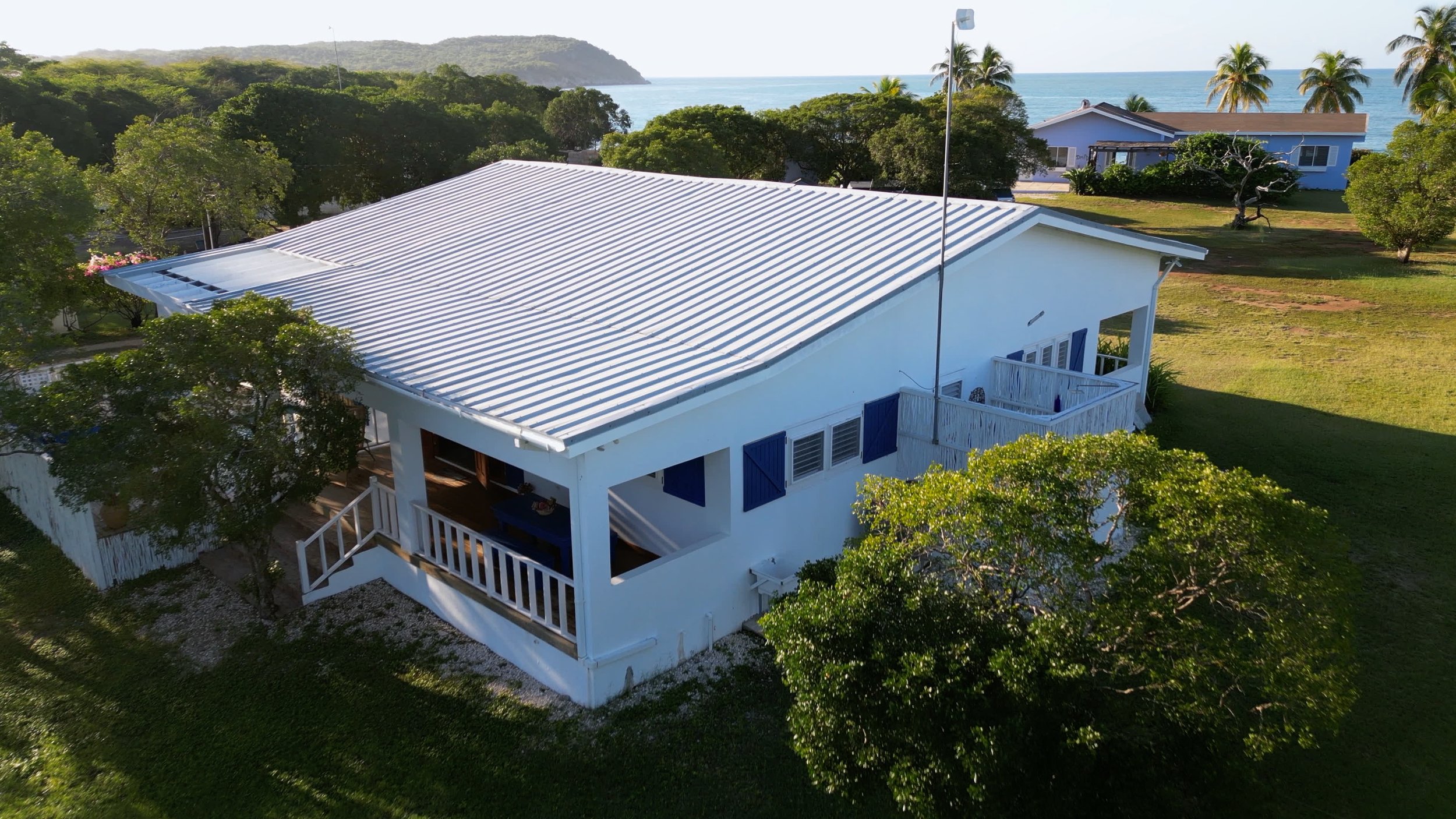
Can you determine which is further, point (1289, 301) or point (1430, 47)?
point (1430, 47)

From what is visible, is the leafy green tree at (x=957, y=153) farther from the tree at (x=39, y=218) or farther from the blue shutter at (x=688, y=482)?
the blue shutter at (x=688, y=482)

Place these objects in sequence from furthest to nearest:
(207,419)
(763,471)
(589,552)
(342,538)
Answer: (342,538) → (763,471) → (207,419) → (589,552)

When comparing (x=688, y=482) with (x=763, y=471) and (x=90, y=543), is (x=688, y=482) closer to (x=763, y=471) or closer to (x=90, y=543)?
(x=763, y=471)

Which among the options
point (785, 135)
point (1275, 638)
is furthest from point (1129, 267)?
point (785, 135)

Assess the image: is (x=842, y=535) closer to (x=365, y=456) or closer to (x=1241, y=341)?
(x=365, y=456)

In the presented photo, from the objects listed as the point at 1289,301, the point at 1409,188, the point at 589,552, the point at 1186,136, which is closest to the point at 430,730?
the point at 589,552
